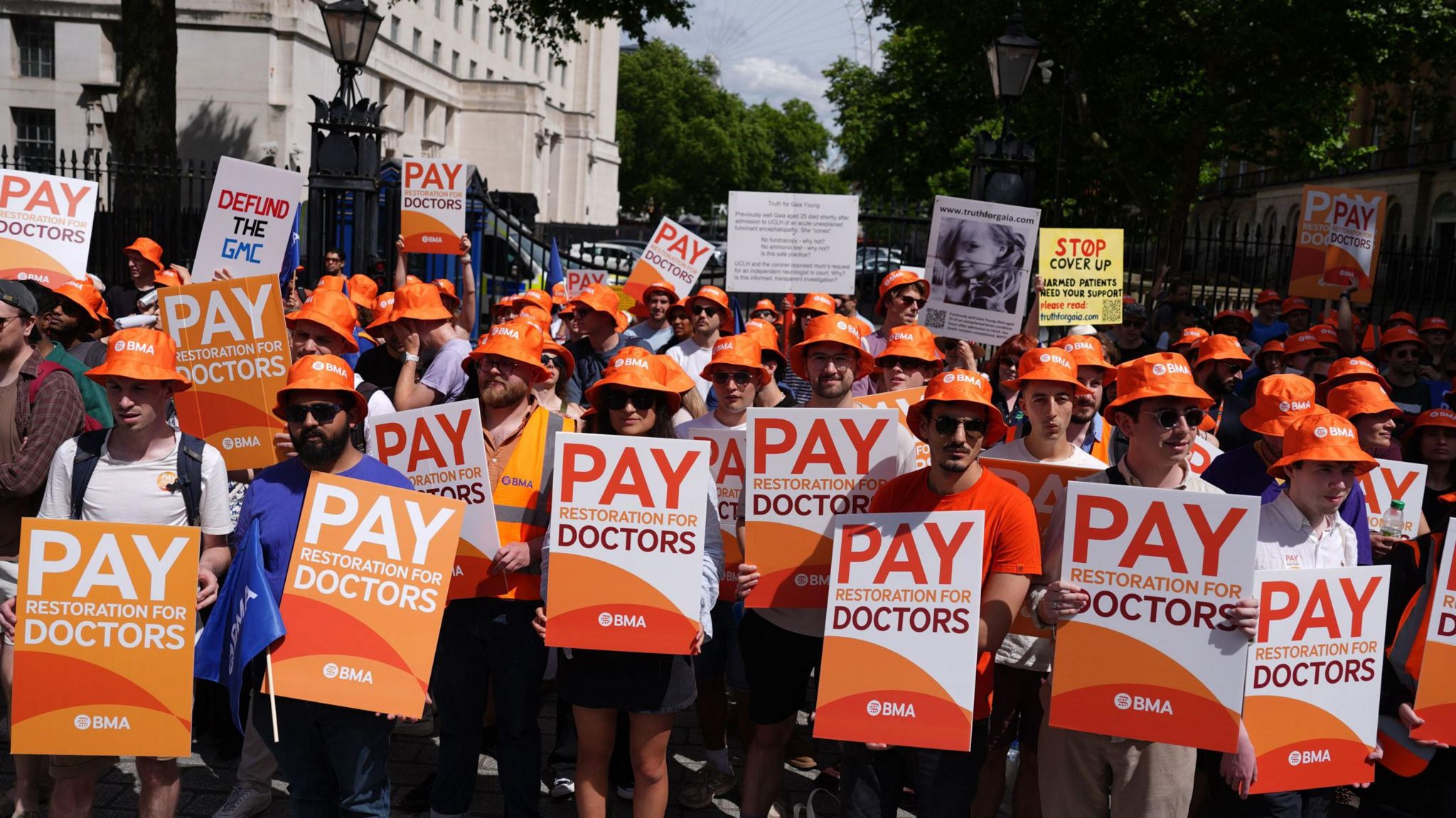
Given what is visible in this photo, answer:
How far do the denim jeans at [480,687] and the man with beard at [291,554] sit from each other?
1.80 feet

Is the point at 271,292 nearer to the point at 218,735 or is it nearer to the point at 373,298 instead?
the point at 218,735

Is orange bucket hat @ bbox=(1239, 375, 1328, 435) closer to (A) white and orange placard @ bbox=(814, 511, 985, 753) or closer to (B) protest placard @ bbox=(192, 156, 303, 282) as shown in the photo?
(A) white and orange placard @ bbox=(814, 511, 985, 753)

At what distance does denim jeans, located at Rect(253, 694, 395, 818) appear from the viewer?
4156 mm

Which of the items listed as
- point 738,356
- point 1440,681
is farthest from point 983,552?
point 738,356

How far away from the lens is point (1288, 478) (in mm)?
4398

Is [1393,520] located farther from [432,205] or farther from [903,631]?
[432,205]

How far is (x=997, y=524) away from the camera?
13.8ft

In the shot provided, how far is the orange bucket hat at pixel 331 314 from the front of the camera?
6.55 meters

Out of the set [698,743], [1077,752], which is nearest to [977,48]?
[698,743]

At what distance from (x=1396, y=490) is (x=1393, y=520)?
130 millimetres

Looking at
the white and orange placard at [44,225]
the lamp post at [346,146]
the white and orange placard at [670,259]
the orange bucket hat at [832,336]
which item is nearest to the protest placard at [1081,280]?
the white and orange placard at [670,259]

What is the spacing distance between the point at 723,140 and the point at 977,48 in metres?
63.0

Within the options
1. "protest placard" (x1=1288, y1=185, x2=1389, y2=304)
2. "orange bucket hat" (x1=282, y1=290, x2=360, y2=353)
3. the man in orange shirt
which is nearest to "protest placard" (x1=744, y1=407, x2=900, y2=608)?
the man in orange shirt

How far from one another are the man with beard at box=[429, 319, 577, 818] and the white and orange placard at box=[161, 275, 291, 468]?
5.48ft
